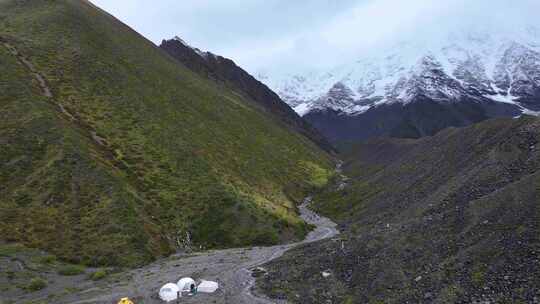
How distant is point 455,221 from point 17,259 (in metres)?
45.0

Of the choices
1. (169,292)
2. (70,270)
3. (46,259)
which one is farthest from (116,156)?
(169,292)

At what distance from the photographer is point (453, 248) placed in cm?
3806

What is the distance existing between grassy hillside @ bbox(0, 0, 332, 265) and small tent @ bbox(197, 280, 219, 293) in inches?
607

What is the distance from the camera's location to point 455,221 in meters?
42.6

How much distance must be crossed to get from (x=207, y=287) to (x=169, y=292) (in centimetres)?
360

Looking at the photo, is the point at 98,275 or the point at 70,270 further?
the point at 70,270

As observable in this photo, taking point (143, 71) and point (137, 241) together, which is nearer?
point (137, 241)

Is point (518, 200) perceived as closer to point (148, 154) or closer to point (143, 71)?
point (148, 154)

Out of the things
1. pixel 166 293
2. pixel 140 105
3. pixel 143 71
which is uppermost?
pixel 143 71

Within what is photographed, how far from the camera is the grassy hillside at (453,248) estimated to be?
32.7 m

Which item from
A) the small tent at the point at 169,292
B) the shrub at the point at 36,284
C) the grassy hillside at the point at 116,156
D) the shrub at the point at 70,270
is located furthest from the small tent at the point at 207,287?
the shrub at the point at 70,270

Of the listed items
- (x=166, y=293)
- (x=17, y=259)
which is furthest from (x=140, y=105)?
(x=166, y=293)

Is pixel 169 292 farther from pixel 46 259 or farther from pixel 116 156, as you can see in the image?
pixel 116 156

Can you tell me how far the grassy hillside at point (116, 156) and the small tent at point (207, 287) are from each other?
50.6 feet
